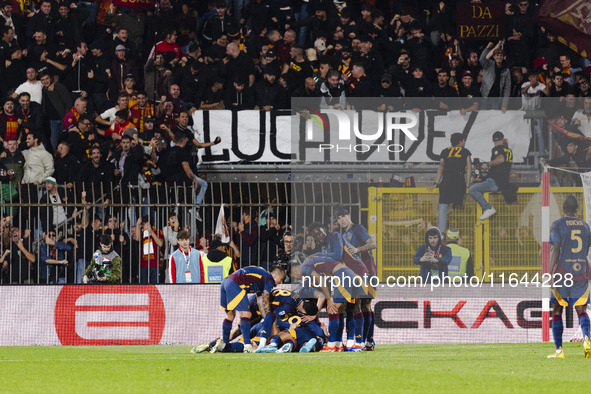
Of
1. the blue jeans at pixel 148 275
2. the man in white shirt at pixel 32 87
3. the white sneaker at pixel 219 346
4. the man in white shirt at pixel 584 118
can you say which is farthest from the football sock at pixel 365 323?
the man in white shirt at pixel 32 87

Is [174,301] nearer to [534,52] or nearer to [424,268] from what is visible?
[424,268]

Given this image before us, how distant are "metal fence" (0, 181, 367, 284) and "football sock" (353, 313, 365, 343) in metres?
2.09

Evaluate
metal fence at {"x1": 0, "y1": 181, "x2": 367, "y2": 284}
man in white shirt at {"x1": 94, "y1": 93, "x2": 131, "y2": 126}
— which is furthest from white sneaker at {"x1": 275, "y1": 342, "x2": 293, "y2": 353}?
man in white shirt at {"x1": 94, "y1": 93, "x2": 131, "y2": 126}

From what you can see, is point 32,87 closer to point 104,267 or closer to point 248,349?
point 104,267

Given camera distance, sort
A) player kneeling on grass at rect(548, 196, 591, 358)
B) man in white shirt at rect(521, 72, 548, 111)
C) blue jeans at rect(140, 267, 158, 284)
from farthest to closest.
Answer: man in white shirt at rect(521, 72, 548, 111)
blue jeans at rect(140, 267, 158, 284)
player kneeling on grass at rect(548, 196, 591, 358)

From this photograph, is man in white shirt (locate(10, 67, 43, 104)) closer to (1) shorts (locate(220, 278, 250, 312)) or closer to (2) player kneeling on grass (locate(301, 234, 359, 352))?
(1) shorts (locate(220, 278, 250, 312))

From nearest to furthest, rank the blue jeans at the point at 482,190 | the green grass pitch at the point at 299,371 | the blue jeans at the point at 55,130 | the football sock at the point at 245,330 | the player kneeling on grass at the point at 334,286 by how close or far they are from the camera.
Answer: the green grass pitch at the point at 299,371 < the football sock at the point at 245,330 < the player kneeling on grass at the point at 334,286 < the blue jeans at the point at 482,190 < the blue jeans at the point at 55,130

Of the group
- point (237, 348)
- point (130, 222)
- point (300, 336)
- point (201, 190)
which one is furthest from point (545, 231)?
point (130, 222)

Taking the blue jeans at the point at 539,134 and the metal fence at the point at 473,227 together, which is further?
the blue jeans at the point at 539,134

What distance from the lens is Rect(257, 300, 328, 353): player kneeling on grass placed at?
1400 centimetres

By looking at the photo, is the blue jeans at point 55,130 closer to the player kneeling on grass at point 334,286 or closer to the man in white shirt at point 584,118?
the player kneeling on grass at point 334,286

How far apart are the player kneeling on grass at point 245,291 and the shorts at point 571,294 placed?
3.47m

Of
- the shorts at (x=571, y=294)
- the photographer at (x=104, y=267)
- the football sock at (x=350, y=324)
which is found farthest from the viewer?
the photographer at (x=104, y=267)

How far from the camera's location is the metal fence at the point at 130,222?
16266mm
